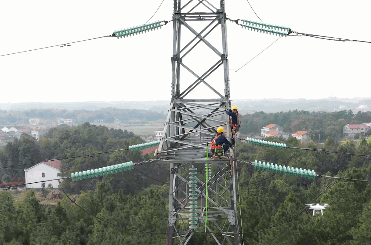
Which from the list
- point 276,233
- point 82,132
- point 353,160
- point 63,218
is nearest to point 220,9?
point 276,233

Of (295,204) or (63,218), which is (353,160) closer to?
(295,204)

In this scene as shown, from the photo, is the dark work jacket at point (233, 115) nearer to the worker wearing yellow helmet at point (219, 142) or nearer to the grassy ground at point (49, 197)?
the worker wearing yellow helmet at point (219, 142)

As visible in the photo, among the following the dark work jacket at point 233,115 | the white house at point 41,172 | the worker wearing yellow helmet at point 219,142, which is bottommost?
the white house at point 41,172

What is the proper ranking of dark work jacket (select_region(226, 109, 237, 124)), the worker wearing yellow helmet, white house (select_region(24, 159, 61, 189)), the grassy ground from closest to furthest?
1. the worker wearing yellow helmet
2. dark work jacket (select_region(226, 109, 237, 124))
3. the grassy ground
4. white house (select_region(24, 159, 61, 189))

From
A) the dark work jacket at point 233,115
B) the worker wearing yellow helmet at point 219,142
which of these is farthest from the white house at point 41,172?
the worker wearing yellow helmet at point 219,142

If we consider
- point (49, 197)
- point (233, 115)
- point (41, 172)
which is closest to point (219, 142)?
point (233, 115)

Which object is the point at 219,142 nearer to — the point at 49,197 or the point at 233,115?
the point at 233,115

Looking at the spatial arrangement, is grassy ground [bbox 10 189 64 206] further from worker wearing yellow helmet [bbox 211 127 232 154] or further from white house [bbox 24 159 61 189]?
worker wearing yellow helmet [bbox 211 127 232 154]

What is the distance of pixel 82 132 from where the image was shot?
134375 mm

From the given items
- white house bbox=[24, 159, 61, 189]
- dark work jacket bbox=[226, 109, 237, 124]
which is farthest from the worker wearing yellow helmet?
white house bbox=[24, 159, 61, 189]

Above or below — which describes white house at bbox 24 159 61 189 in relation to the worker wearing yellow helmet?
below

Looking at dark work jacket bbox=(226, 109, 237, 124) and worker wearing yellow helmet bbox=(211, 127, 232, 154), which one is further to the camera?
dark work jacket bbox=(226, 109, 237, 124)

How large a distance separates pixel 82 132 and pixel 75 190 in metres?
47.1

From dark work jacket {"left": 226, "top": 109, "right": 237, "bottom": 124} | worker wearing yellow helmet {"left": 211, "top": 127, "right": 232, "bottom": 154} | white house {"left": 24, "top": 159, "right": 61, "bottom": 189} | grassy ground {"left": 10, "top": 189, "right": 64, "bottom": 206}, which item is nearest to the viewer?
worker wearing yellow helmet {"left": 211, "top": 127, "right": 232, "bottom": 154}
